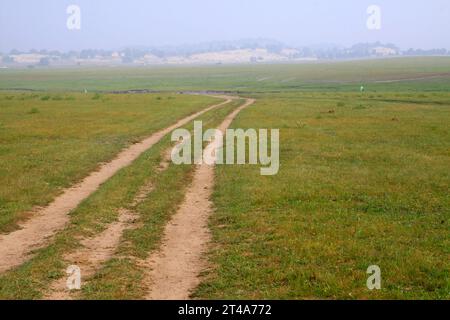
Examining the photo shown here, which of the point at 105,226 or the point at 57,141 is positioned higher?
the point at 57,141

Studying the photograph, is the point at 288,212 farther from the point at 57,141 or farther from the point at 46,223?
the point at 57,141

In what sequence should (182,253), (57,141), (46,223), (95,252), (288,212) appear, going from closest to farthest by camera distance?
(182,253), (95,252), (46,223), (288,212), (57,141)

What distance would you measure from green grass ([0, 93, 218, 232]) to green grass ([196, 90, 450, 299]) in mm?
7235

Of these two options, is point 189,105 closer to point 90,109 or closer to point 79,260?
point 90,109

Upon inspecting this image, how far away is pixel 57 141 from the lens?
37.2 m

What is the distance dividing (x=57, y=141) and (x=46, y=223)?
20.7m

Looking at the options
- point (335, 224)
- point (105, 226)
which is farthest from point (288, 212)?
point (105, 226)

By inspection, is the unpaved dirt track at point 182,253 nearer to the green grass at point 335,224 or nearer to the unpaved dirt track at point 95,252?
the green grass at point 335,224

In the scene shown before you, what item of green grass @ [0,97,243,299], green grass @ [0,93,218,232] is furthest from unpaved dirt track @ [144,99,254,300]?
green grass @ [0,93,218,232]

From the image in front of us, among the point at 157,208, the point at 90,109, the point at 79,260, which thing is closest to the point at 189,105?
the point at 90,109

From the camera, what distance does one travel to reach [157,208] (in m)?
19.0

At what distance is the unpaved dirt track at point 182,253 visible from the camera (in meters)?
11.9

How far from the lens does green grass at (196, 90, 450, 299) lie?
11.9m

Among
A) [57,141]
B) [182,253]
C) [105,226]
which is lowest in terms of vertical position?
[182,253]
